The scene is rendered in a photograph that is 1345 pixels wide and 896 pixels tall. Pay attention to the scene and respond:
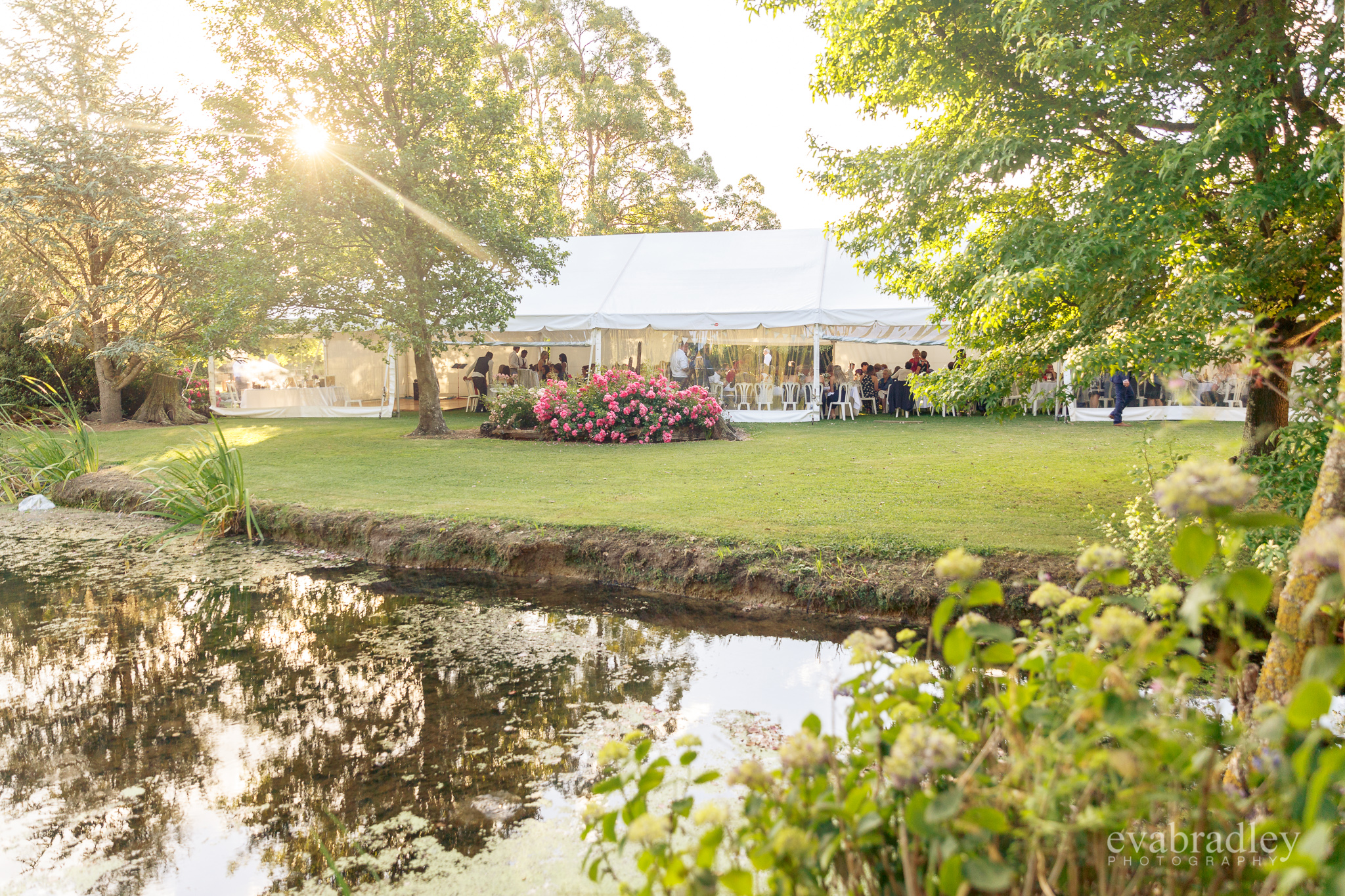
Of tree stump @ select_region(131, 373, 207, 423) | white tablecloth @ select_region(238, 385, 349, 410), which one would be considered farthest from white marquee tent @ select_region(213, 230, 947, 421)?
tree stump @ select_region(131, 373, 207, 423)

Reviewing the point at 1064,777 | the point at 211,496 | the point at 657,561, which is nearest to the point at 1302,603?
the point at 1064,777

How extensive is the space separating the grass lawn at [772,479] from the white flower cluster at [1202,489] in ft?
1.35

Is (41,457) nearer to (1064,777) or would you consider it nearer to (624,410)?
(624,410)

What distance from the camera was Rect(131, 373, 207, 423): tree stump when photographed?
17.9 m

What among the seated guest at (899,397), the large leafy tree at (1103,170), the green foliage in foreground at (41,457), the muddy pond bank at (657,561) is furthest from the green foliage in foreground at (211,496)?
the seated guest at (899,397)

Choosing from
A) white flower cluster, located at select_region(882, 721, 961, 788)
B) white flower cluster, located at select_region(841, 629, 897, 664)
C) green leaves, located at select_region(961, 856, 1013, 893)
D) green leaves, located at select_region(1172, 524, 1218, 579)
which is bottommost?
green leaves, located at select_region(961, 856, 1013, 893)

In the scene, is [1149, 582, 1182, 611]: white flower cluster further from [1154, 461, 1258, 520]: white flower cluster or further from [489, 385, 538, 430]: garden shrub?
[489, 385, 538, 430]: garden shrub

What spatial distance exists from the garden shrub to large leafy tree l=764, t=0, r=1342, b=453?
901 cm

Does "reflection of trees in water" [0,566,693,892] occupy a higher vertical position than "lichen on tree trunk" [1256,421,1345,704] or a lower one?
lower

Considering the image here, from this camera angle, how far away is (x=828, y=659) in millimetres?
4176

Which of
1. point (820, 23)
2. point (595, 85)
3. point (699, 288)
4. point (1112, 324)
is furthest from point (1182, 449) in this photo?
point (595, 85)

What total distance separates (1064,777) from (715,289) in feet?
51.9

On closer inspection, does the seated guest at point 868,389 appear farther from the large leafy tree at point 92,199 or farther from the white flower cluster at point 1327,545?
the white flower cluster at point 1327,545

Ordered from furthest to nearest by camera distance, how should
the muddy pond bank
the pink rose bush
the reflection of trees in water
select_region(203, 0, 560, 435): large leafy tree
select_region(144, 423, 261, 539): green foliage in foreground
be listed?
the pink rose bush → select_region(203, 0, 560, 435): large leafy tree → select_region(144, 423, 261, 539): green foliage in foreground → the muddy pond bank → the reflection of trees in water
